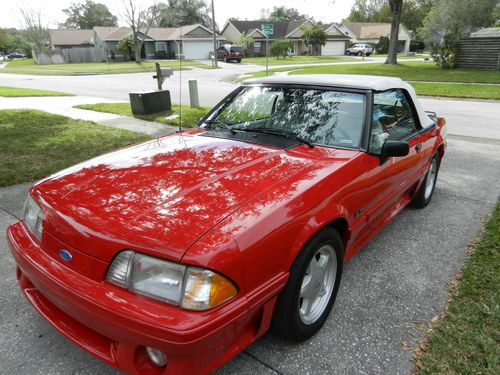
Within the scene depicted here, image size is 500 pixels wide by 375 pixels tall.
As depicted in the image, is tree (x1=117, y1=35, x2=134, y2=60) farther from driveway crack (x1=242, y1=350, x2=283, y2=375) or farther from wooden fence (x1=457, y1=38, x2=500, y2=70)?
driveway crack (x1=242, y1=350, x2=283, y2=375)

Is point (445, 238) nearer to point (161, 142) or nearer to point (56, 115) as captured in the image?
point (161, 142)

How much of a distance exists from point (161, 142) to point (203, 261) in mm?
1685

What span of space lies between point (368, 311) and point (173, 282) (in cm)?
152

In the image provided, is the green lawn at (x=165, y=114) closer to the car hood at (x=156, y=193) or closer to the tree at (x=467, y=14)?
the car hood at (x=156, y=193)

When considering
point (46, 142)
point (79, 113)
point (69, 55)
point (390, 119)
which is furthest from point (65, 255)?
point (69, 55)

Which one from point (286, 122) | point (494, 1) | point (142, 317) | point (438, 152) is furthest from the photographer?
point (494, 1)

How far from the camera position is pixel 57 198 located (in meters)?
2.15

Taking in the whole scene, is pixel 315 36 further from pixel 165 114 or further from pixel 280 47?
pixel 165 114

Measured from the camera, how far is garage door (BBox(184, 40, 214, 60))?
54.9 m

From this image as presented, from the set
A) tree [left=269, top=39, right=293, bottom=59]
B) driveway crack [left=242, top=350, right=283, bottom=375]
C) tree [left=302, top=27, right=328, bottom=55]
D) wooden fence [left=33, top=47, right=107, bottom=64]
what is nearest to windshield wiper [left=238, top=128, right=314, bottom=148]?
driveway crack [left=242, top=350, right=283, bottom=375]

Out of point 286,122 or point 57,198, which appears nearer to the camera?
point 57,198

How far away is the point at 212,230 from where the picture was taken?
1.76 m

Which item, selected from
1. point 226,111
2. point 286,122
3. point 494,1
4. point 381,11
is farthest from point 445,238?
point 381,11

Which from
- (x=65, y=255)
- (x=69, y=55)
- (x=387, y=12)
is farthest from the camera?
(x=387, y=12)
